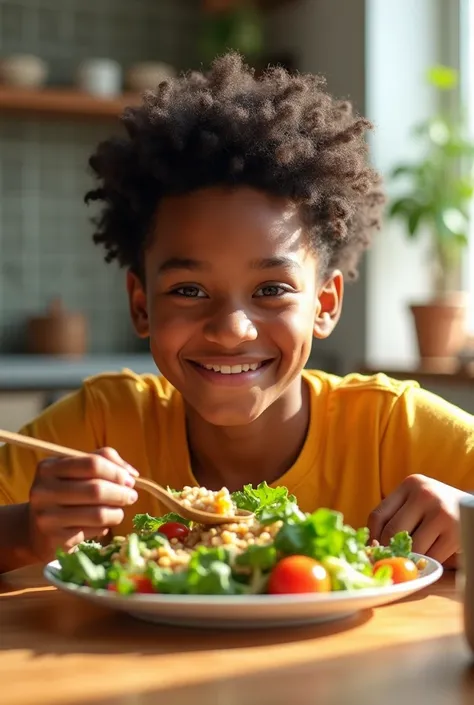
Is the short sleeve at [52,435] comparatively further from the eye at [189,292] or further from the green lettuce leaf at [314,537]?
the green lettuce leaf at [314,537]

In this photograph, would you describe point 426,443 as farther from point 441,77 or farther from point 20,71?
point 20,71

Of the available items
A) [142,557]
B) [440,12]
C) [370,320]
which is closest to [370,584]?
[142,557]

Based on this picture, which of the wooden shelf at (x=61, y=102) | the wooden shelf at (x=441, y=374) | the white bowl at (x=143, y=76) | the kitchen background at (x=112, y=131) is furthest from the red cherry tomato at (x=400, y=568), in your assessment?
the white bowl at (x=143, y=76)

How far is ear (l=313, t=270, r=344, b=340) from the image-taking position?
1651 millimetres

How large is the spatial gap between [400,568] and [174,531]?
21 cm

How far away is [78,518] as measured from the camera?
106 cm

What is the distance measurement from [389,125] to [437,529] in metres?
2.50

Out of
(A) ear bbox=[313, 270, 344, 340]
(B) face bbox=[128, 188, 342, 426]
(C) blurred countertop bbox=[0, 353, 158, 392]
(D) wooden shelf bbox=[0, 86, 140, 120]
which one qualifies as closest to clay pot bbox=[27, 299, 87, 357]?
(C) blurred countertop bbox=[0, 353, 158, 392]

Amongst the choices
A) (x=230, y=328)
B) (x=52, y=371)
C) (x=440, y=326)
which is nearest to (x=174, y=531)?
(x=230, y=328)

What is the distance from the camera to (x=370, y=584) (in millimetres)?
896

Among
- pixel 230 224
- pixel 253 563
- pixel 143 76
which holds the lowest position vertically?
pixel 253 563

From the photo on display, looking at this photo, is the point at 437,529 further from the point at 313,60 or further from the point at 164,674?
the point at 313,60

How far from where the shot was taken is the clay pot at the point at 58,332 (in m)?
3.79

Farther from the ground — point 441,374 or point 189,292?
point 189,292
